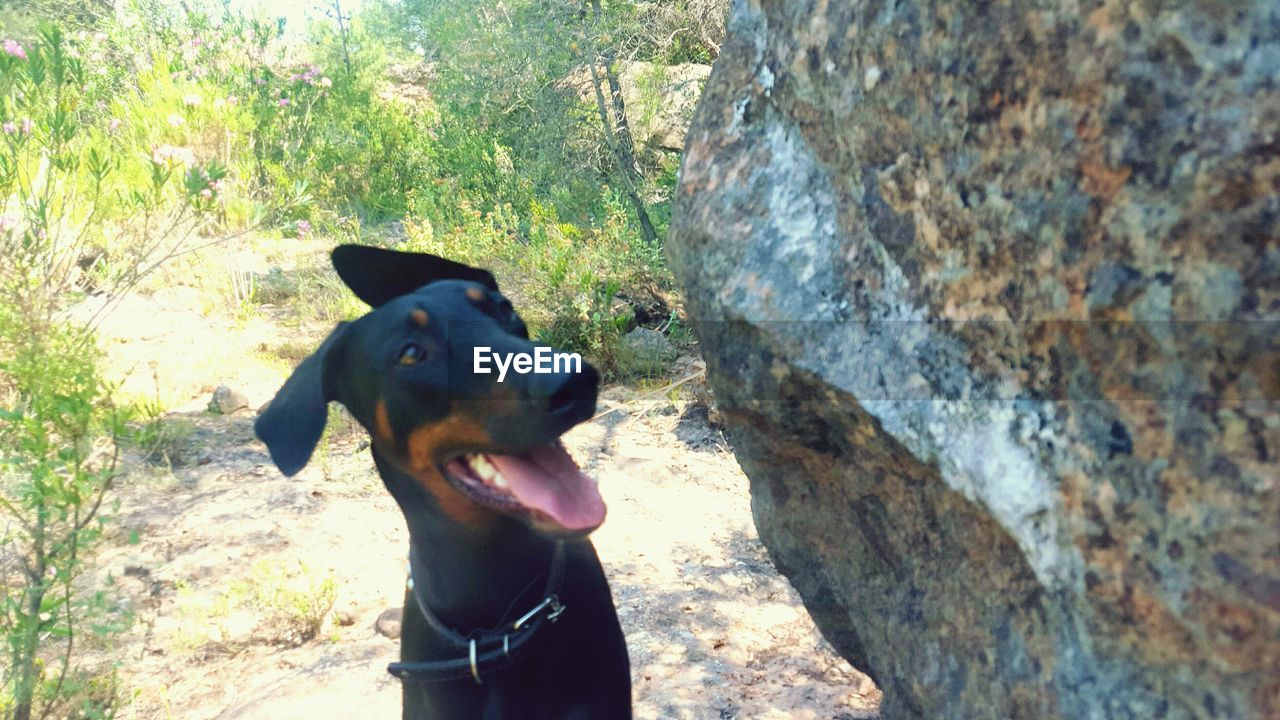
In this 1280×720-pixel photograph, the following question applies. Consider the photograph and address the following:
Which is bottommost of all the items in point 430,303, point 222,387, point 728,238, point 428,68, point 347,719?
point 347,719

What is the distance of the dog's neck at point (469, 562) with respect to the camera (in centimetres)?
187

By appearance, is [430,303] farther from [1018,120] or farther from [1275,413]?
[1275,413]

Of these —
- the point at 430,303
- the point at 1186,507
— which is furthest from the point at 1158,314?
the point at 430,303

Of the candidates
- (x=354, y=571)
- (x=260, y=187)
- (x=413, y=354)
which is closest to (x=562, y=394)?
(x=413, y=354)

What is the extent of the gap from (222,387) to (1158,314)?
5.58 meters

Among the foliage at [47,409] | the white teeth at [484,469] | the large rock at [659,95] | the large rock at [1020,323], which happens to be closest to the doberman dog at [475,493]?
the white teeth at [484,469]

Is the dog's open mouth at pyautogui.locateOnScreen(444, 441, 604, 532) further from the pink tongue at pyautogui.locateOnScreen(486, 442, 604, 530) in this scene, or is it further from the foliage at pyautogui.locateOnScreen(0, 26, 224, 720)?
the foliage at pyautogui.locateOnScreen(0, 26, 224, 720)

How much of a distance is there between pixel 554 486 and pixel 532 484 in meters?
0.05

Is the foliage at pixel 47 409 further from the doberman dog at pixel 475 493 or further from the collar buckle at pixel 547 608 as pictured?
the collar buckle at pixel 547 608

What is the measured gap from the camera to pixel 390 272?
218 centimetres

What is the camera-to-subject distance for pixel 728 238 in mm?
1979

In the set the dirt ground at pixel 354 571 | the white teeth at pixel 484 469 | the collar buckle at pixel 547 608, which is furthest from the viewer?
the dirt ground at pixel 354 571

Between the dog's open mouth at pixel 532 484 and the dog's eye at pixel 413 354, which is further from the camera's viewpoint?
the dog's eye at pixel 413 354

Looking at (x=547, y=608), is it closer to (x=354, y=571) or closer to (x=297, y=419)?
(x=297, y=419)
